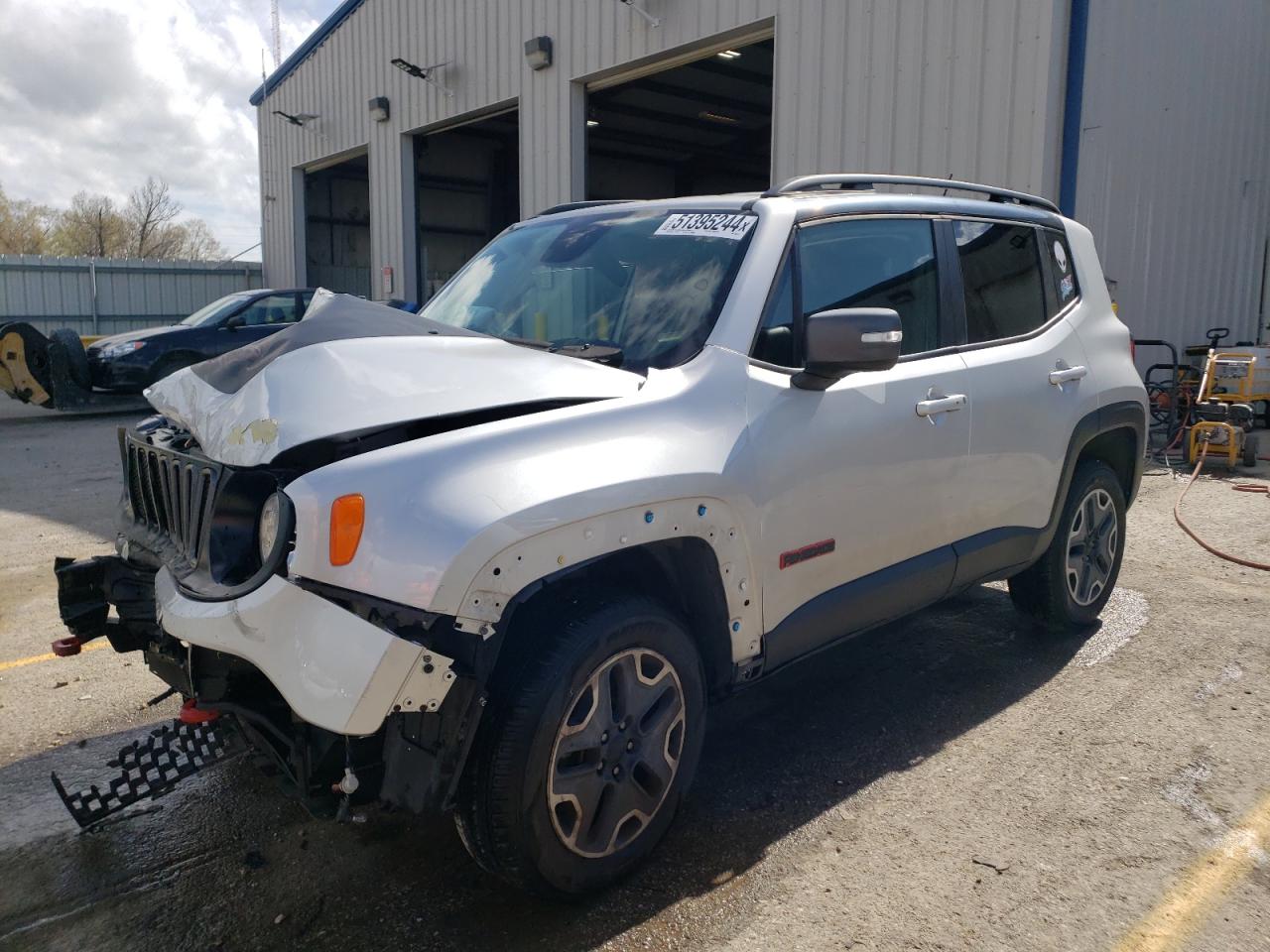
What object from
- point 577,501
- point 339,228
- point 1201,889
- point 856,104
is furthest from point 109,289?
point 1201,889

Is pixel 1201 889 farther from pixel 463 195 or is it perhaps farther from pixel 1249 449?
pixel 463 195

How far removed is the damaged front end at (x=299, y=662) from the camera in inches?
89.6

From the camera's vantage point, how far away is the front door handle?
3598mm

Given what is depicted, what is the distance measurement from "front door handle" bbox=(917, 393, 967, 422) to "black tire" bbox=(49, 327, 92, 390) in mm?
11732

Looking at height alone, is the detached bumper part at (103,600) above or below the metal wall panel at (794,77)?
below

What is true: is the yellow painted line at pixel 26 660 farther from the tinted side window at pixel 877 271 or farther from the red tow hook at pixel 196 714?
the tinted side window at pixel 877 271

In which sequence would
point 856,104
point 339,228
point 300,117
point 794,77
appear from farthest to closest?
1. point 339,228
2. point 300,117
3. point 794,77
4. point 856,104

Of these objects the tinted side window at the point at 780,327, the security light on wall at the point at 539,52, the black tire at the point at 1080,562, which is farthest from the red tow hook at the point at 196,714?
the security light on wall at the point at 539,52

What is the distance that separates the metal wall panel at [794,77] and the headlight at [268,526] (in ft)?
29.5

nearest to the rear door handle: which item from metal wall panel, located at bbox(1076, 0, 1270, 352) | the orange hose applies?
the orange hose

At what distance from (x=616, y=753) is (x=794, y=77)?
9994 millimetres

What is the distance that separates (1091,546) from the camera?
484cm

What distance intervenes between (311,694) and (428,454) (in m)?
0.61

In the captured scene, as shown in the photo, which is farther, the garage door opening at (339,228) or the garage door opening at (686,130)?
the garage door opening at (339,228)
